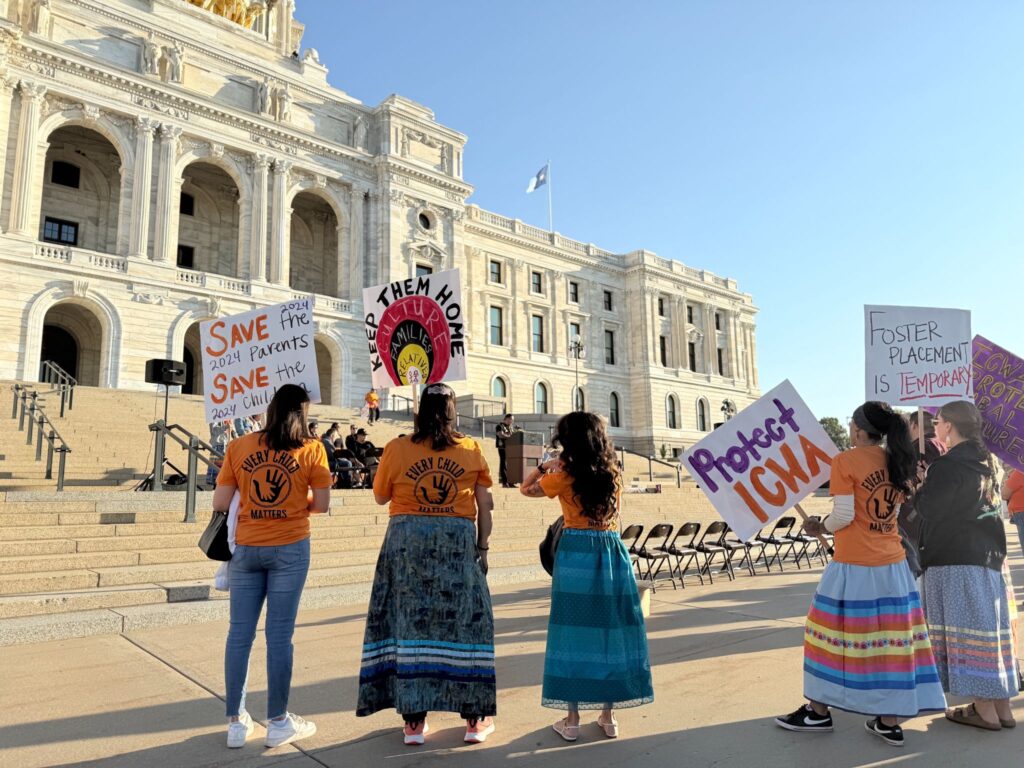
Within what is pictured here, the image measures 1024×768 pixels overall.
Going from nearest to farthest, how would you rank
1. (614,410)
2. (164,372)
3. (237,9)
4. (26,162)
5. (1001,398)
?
(1001,398)
(164,372)
(26,162)
(237,9)
(614,410)

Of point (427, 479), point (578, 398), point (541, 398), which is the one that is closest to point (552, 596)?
point (427, 479)

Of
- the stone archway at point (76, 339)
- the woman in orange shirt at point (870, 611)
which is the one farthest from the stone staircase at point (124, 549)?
the stone archway at point (76, 339)

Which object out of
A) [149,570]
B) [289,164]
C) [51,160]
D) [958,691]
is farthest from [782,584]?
[51,160]

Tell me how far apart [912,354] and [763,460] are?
237cm

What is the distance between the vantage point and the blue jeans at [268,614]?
3594mm

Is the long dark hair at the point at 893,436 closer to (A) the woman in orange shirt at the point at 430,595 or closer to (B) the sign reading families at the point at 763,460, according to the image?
(B) the sign reading families at the point at 763,460

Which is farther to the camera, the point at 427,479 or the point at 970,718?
the point at 970,718

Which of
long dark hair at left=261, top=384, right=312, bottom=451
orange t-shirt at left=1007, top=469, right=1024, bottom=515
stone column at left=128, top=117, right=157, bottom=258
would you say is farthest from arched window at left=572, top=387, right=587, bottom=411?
long dark hair at left=261, top=384, right=312, bottom=451

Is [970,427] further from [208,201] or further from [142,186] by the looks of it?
[208,201]

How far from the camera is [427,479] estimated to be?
3.67 m

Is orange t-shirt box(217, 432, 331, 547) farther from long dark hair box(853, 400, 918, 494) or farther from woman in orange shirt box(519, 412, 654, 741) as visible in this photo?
long dark hair box(853, 400, 918, 494)

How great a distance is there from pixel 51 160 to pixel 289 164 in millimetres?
9483

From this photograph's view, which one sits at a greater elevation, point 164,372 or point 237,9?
point 237,9

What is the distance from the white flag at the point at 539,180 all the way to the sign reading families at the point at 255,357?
4274 cm
